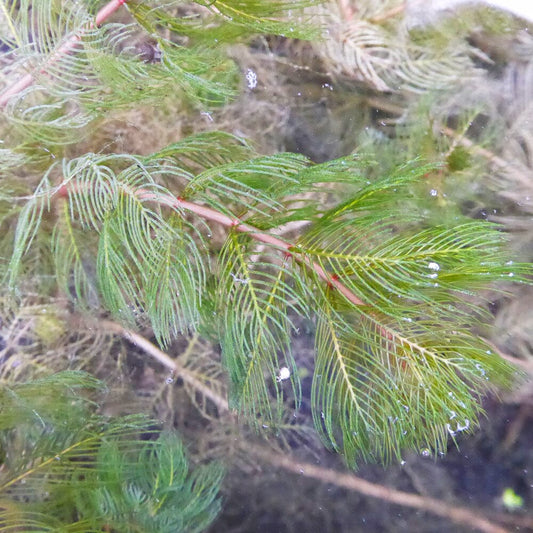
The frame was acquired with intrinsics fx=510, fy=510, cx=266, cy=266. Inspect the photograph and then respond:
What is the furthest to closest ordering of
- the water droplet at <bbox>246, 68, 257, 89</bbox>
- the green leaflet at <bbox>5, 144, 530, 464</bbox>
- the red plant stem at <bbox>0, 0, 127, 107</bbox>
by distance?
the water droplet at <bbox>246, 68, 257, 89</bbox> < the red plant stem at <bbox>0, 0, 127, 107</bbox> < the green leaflet at <bbox>5, 144, 530, 464</bbox>

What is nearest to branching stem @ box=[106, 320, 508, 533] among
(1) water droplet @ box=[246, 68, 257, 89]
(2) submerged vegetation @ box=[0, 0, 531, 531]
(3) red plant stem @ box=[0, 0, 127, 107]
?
(2) submerged vegetation @ box=[0, 0, 531, 531]

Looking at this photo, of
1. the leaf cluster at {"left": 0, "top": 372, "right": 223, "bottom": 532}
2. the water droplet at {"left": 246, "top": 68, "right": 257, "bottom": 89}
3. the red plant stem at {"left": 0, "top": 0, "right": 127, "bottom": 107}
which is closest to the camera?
the red plant stem at {"left": 0, "top": 0, "right": 127, "bottom": 107}

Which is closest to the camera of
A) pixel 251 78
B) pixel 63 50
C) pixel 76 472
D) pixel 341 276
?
pixel 341 276

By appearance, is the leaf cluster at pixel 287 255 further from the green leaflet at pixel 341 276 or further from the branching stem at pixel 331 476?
the branching stem at pixel 331 476

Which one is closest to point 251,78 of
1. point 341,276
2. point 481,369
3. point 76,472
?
point 341,276

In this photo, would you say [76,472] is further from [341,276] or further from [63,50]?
[63,50]

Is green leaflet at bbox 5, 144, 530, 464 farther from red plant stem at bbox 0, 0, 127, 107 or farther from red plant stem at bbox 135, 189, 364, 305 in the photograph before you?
red plant stem at bbox 0, 0, 127, 107

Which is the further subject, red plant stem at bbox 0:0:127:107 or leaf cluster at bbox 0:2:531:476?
red plant stem at bbox 0:0:127:107
